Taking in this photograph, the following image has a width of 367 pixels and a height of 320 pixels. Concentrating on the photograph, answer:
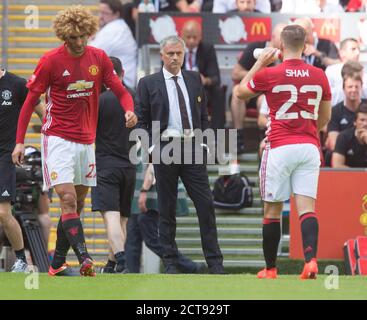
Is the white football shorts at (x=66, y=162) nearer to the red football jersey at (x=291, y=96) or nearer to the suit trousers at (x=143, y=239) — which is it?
the red football jersey at (x=291, y=96)

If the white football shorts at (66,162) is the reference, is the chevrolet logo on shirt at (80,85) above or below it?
above

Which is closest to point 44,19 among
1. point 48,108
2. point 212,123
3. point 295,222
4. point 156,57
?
point 156,57

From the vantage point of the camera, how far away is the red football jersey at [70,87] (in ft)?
36.2

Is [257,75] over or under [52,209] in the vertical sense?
over

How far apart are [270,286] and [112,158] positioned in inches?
142

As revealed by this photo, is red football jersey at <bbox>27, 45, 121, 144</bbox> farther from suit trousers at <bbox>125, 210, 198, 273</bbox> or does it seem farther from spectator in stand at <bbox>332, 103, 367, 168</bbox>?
spectator in stand at <bbox>332, 103, 367, 168</bbox>

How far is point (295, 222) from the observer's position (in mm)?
14797

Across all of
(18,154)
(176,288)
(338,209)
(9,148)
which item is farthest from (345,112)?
(176,288)

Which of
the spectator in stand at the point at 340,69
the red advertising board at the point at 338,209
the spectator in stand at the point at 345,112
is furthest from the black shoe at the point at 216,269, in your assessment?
the spectator in stand at the point at 340,69

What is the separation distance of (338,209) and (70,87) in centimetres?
488

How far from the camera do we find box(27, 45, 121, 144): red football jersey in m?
11.0

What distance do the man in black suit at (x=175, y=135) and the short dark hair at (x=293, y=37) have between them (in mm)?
2086
